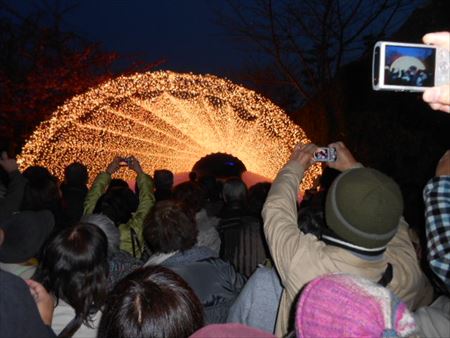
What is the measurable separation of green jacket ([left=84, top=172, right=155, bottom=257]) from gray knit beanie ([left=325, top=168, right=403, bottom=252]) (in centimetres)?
261

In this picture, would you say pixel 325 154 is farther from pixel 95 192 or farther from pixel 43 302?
pixel 95 192

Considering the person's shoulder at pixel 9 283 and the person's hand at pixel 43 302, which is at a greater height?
the person's shoulder at pixel 9 283

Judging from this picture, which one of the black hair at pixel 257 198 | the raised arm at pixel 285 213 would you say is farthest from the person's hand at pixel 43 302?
the black hair at pixel 257 198

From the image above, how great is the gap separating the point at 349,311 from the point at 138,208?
3.34 m

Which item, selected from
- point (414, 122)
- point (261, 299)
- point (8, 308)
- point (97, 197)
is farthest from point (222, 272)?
point (414, 122)

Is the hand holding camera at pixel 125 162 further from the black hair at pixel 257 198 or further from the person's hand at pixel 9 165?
the black hair at pixel 257 198

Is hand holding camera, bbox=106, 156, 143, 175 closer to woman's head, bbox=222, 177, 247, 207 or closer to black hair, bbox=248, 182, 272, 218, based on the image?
woman's head, bbox=222, 177, 247, 207

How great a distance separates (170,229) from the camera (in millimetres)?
3174

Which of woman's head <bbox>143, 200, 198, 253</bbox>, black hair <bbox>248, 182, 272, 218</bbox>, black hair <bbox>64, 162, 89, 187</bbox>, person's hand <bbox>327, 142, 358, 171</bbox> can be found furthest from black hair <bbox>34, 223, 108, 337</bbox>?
black hair <bbox>64, 162, 89, 187</bbox>

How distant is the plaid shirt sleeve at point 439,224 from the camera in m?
1.89

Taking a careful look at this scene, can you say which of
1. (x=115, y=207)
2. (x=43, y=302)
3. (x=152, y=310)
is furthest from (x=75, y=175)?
(x=152, y=310)

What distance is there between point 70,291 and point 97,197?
2.33 metres

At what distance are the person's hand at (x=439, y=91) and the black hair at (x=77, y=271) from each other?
200 centimetres

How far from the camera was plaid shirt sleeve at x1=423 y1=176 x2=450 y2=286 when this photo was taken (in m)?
1.89
